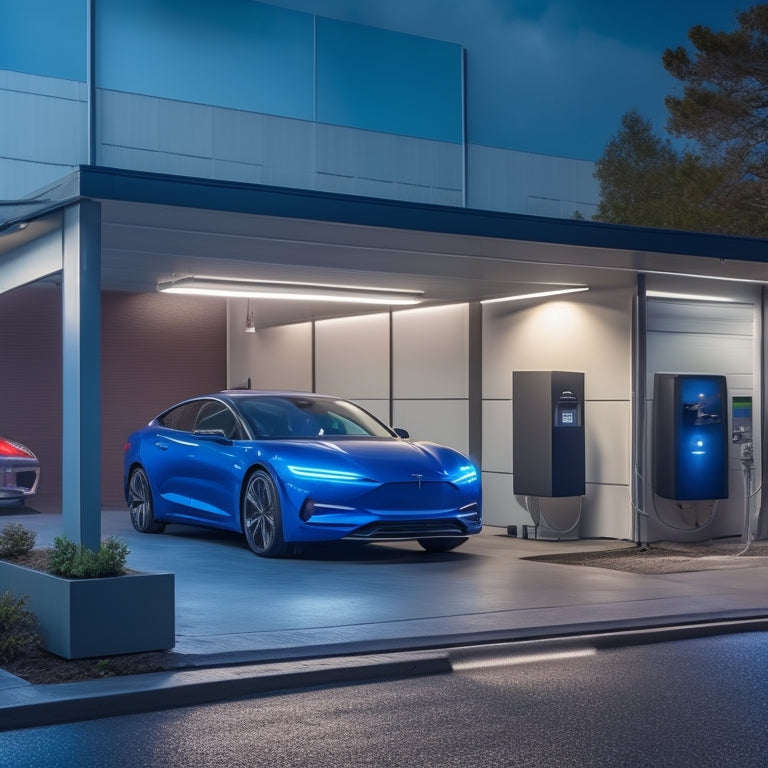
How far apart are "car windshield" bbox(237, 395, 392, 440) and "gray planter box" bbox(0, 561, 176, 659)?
5063 mm

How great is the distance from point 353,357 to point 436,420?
2.04m

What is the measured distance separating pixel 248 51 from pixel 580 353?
24.2 m

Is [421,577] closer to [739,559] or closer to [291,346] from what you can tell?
[739,559]

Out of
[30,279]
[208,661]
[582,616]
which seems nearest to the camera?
[208,661]

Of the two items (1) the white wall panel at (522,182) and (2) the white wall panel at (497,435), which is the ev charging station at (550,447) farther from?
(1) the white wall panel at (522,182)

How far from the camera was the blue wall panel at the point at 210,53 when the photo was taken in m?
34.3

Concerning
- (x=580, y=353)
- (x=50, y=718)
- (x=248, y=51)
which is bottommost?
(x=50, y=718)

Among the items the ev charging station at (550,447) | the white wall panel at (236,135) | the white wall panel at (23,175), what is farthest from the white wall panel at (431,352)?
the white wall panel at (236,135)

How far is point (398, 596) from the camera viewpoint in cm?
1015

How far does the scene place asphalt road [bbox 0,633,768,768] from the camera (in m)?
6.06

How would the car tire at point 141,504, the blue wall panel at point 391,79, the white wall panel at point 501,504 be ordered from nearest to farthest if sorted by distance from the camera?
the car tire at point 141,504
the white wall panel at point 501,504
the blue wall panel at point 391,79

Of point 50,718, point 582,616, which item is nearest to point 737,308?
point 582,616

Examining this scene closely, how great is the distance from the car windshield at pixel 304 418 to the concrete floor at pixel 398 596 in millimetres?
1157

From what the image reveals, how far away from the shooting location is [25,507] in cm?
1694
